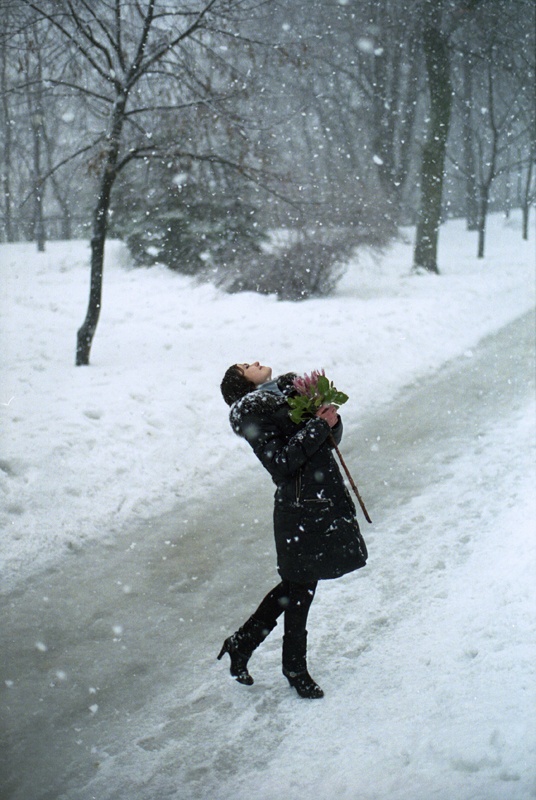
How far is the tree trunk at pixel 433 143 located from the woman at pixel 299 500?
16441mm

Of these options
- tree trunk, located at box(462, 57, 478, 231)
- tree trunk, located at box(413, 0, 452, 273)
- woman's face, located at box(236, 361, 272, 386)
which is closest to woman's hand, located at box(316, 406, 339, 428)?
woman's face, located at box(236, 361, 272, 386)

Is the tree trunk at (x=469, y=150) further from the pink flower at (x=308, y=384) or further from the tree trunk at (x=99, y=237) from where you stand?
the pink flower at (x=308, y=384)

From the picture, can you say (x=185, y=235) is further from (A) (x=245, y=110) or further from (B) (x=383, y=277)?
(A) (x=245, y=110)

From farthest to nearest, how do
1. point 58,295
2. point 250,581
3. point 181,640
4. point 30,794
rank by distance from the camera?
point 58,295
point 250,581
point 181,640
point 30,794

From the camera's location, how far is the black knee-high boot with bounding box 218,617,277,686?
354cm

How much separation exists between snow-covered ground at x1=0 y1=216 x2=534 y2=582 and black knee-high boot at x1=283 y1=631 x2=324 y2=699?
218 centimetres

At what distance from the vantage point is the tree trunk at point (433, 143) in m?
17.9

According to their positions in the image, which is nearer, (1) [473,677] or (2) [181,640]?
(1) [473,677]

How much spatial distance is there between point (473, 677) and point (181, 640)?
5.17 ft

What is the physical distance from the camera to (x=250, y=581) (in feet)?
15.3

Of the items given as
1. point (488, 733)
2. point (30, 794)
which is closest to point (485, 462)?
point (488, 733)

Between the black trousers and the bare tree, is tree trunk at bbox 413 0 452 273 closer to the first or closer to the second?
the bare tree

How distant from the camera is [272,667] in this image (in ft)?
12.5

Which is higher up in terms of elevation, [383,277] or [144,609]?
[383,277]
